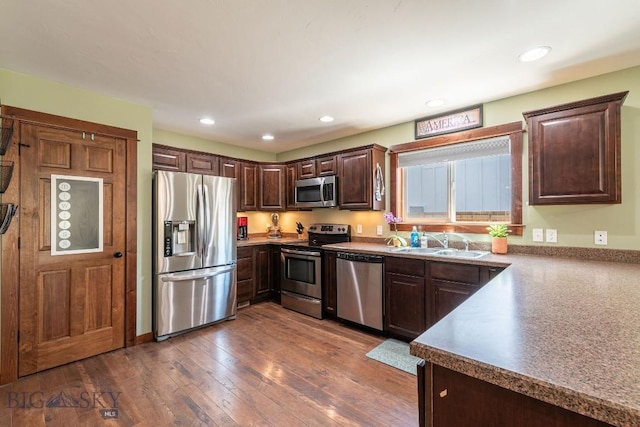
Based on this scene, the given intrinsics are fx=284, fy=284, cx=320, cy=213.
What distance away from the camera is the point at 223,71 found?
230 cm

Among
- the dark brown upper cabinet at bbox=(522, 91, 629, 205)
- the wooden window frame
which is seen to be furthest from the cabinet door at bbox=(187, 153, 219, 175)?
the dark brown upper cabinet at bbox=(522, 91, 629, 205)

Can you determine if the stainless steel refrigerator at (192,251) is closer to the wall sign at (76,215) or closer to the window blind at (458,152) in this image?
the wall sign at (76,215)

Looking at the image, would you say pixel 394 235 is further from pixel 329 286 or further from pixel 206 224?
pixel 206 224

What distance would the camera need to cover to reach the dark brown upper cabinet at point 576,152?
207 centimetres

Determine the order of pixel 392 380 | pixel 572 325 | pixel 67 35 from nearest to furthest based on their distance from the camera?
1. pixel 572 325
2. pixel 67 35
3. pixel 392 380

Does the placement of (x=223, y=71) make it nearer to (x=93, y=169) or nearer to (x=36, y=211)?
(x=93, y=169)

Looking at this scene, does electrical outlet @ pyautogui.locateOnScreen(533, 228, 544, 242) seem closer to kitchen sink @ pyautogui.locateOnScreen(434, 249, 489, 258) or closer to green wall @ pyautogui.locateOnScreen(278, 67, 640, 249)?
green wall @ pyautogui.locateOnScreen(278, 67, 640, 249)

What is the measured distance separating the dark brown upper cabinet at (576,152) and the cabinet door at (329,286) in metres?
2.13

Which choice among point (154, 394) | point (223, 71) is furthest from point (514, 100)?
point (154, 394)

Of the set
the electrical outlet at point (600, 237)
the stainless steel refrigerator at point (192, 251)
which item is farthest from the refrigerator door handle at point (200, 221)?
the electrical outlet at point (600, 237)

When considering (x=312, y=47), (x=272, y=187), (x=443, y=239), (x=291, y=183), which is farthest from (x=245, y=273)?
(x=312, y=47)

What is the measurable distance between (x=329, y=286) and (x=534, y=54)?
2.94 metres

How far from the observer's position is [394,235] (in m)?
3.64

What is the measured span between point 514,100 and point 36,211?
445 cm
